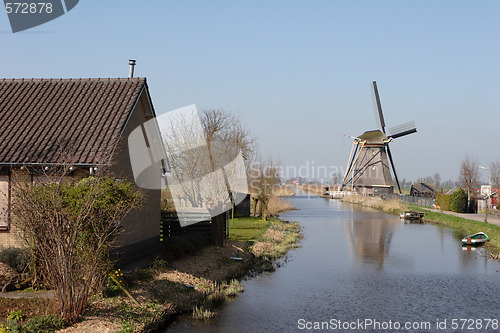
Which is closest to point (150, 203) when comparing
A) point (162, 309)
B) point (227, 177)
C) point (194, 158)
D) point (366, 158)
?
point (162, 309)

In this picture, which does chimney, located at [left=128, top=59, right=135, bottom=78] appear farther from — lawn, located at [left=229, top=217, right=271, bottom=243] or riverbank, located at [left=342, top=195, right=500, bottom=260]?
riverbank, located at [left=342, top=195, right=500, bottom=260]

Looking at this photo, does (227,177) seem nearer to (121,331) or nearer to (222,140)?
(222,140)

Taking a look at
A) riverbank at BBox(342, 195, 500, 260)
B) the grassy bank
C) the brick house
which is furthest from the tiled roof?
the grassy bank

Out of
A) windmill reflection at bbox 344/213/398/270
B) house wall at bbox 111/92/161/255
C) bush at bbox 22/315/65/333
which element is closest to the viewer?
bush at bbox 22/315/65/333

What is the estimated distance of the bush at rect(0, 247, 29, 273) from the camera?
14336 mm

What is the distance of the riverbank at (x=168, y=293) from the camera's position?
12.2m

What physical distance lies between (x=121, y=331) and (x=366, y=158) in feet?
240

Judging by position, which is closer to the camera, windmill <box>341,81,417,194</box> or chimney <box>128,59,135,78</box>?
chimney <box>128,59,135,78</box>

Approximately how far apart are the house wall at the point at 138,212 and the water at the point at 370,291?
436cm

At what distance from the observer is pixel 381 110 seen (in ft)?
→ 278

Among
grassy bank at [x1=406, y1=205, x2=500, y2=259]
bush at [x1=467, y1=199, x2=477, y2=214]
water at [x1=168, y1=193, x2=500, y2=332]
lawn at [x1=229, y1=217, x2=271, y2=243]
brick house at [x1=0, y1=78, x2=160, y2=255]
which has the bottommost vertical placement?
water at [x1=168, y1=193, x2=500, y2=332]

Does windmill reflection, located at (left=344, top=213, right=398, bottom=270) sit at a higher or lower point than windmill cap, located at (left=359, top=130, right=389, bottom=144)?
lower

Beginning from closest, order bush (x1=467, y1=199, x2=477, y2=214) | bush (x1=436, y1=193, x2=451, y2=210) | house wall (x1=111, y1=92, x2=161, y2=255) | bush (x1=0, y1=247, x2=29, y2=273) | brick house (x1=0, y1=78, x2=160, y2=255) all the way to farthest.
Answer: bush (x1=0, y1=247, x2=29, y2=273) < brick house (x1=0, y1=78, x2=160, y2=255) < house wall (x1=111, y1=92, x2=161, y2=255) < bush (x1=467, y1=199, x2=477, y2=214) < bush (x1=436, y1=193, x2=451, y2=210)

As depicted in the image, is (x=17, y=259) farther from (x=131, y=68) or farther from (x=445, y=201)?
(x=445, y=201)
